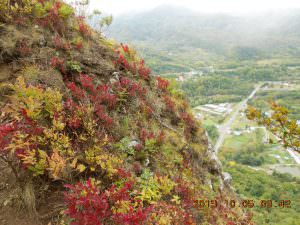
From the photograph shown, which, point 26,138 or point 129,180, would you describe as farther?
point 129,180

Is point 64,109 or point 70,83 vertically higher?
point 70,83

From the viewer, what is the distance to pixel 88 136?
13.3 feet

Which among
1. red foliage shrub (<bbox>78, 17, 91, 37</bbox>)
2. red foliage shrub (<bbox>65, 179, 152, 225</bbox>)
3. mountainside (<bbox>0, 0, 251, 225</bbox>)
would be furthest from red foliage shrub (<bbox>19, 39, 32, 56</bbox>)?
red foliage shrub (<bbox>65, 179, 152, 225</bbox>)

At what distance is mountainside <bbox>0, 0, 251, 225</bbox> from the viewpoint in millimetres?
3227

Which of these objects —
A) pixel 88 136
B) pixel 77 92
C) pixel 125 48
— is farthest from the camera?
pixel 125 48

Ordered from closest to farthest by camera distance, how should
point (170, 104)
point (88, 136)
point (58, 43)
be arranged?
1. point (88, 136)
2. point (58, 43)
3. point (170, 104)

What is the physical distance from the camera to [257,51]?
19612 centimetres

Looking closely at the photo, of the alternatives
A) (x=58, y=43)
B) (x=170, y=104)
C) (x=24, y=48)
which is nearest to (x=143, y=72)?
(x=170, y=104)

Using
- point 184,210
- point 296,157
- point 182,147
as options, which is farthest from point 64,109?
point 296,157

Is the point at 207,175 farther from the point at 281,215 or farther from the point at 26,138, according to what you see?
the point at 281,215

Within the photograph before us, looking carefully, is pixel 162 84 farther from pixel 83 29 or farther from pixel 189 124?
pixel 83 29

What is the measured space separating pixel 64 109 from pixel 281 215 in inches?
1079

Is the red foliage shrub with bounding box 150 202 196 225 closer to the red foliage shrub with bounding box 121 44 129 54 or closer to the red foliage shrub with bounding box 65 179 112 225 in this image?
the red foliage shrub with bounding box 65 179 112 225

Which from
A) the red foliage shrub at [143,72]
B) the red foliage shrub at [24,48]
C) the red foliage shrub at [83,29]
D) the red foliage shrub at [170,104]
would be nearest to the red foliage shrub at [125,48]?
the red foliage shrub at [143,72]
